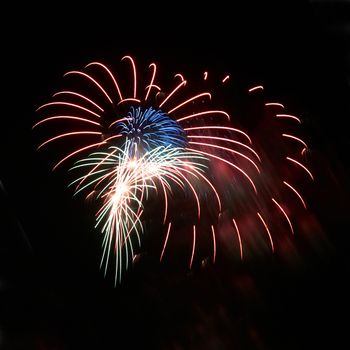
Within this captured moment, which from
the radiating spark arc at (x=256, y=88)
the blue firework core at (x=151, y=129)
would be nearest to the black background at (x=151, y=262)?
the radiating spark arc at (x=256, y=88)

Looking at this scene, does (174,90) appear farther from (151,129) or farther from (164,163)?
(164,163)

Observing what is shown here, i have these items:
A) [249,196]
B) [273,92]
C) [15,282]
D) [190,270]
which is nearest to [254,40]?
[273,92]

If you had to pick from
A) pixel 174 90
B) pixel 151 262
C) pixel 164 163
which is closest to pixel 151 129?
pixel 164 163

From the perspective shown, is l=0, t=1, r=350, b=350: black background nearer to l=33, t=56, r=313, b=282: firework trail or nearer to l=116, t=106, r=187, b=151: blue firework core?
l=33, t=56, r=313, b=282: firework trail

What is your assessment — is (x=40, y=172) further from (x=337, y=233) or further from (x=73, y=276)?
(x=337, y=233)

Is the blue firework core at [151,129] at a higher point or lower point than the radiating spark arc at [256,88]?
lower

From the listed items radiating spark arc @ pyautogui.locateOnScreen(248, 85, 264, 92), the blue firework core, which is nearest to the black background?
radiating spark arc @ pyautogui.locateOnScreen(248, 85, 264, 92)

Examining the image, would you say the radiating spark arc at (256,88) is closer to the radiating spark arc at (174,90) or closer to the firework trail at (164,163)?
the firework trail at (164,163)

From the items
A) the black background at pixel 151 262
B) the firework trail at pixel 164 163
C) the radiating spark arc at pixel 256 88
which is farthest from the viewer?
the radiating spark arc at pixel 256 88

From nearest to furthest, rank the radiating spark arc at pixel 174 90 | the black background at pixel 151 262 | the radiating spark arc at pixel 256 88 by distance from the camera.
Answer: the black background at pixel 151 262, the radiating spark arc at pixel 174 90, the radiating spark arc at pixel 256 88
